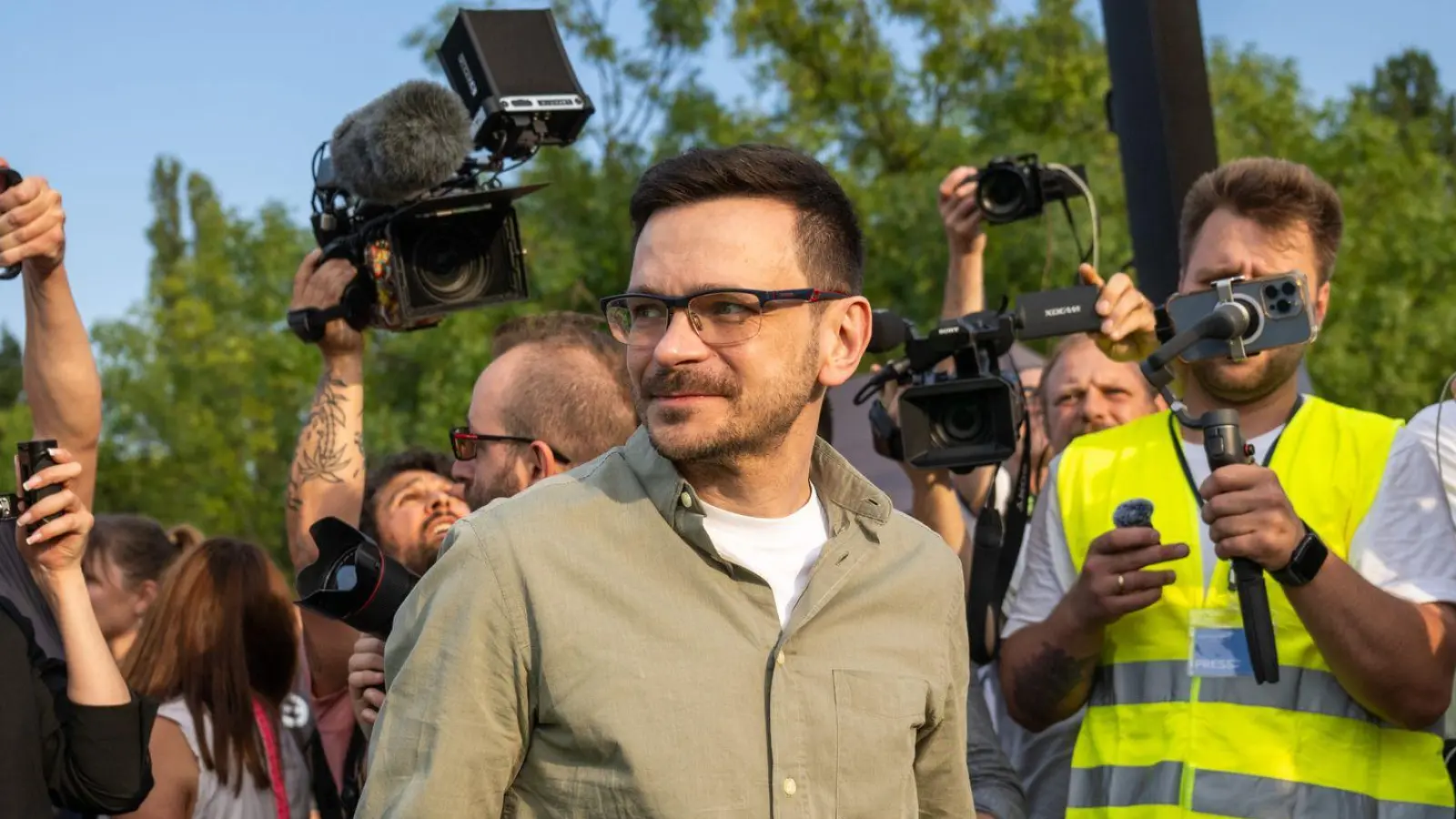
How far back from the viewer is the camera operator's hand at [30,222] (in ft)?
13.0

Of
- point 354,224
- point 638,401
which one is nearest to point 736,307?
point 638,401

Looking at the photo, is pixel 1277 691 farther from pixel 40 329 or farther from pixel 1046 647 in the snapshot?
pixel 40 329

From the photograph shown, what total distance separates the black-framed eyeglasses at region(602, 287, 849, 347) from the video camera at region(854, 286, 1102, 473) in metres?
1.67

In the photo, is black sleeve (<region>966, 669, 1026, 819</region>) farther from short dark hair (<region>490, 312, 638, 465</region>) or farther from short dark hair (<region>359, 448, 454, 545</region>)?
short dark hair (<region>359, 448, 454, 545</region>)

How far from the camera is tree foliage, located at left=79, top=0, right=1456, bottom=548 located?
20.1 metres

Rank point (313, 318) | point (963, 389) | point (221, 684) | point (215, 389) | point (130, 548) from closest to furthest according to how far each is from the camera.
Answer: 1. point (963, 389)
2. point (313, 318)
3. point (221, 684)
4. point (130, 548)
5. point (215, 389)

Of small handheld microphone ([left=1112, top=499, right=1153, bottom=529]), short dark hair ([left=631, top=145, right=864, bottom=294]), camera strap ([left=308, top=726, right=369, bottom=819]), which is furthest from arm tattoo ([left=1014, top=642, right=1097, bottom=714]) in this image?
camera strap ([left=308, top=726, right=369, bottom=819])

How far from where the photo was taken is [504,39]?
465cm

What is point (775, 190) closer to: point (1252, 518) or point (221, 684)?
point (1252, 518)

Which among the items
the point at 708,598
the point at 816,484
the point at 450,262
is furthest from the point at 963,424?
the point at 708,598

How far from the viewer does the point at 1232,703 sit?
12.1ft

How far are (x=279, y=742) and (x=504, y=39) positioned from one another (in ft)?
6.86

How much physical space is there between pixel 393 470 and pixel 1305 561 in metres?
3.17

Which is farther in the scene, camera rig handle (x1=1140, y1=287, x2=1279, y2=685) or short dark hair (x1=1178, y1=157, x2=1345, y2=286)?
short dark hair (x1=1178, y1=157, x2=1345, y2=286)
